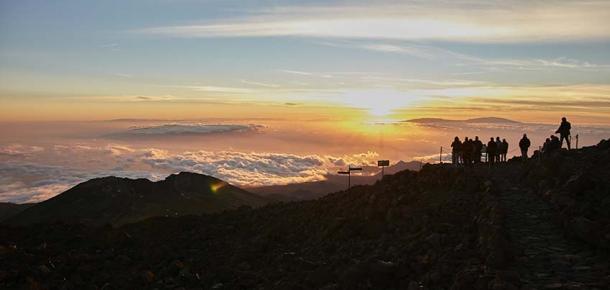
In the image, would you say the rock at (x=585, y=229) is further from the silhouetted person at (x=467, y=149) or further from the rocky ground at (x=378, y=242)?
the silhouetted person at (x=467, y=149)

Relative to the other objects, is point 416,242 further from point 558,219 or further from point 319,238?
point 319,238

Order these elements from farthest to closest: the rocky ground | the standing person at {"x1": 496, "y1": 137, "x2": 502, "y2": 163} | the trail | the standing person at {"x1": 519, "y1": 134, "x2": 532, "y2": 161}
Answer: the standing person at {"x1": 496, "y1": 137, "x2": 502, "y2": 163} < the standing person at {"x1": 519, "y1": 134, "x2": 532, "y2": 161} < the rocky ground < the trail

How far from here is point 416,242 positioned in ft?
55.6

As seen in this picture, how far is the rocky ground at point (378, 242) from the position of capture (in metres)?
13.7

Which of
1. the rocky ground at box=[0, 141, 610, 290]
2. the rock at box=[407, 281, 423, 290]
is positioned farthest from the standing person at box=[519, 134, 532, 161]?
the rock at box=[407, 281, 423, 290]

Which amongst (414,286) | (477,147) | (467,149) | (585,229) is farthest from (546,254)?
(477,147)

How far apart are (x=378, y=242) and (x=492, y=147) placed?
57.8 ft

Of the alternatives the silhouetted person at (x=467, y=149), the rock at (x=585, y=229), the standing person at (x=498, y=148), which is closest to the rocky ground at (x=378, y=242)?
the rock at (x=585, y=229)

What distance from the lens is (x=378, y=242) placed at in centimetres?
1945

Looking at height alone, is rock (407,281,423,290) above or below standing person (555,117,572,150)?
below

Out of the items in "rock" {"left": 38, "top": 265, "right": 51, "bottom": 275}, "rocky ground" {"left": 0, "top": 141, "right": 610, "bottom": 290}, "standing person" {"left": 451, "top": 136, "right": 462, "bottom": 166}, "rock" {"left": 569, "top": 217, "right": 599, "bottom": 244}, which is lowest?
"rock" {"left": 38, "top": 265, "right": 51, "bottom": 275}

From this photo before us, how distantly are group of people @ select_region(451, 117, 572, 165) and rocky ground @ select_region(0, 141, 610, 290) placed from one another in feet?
7.15

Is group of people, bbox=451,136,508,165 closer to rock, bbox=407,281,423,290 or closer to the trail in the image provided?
the trail

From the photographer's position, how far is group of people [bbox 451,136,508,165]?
32469 millimetres
